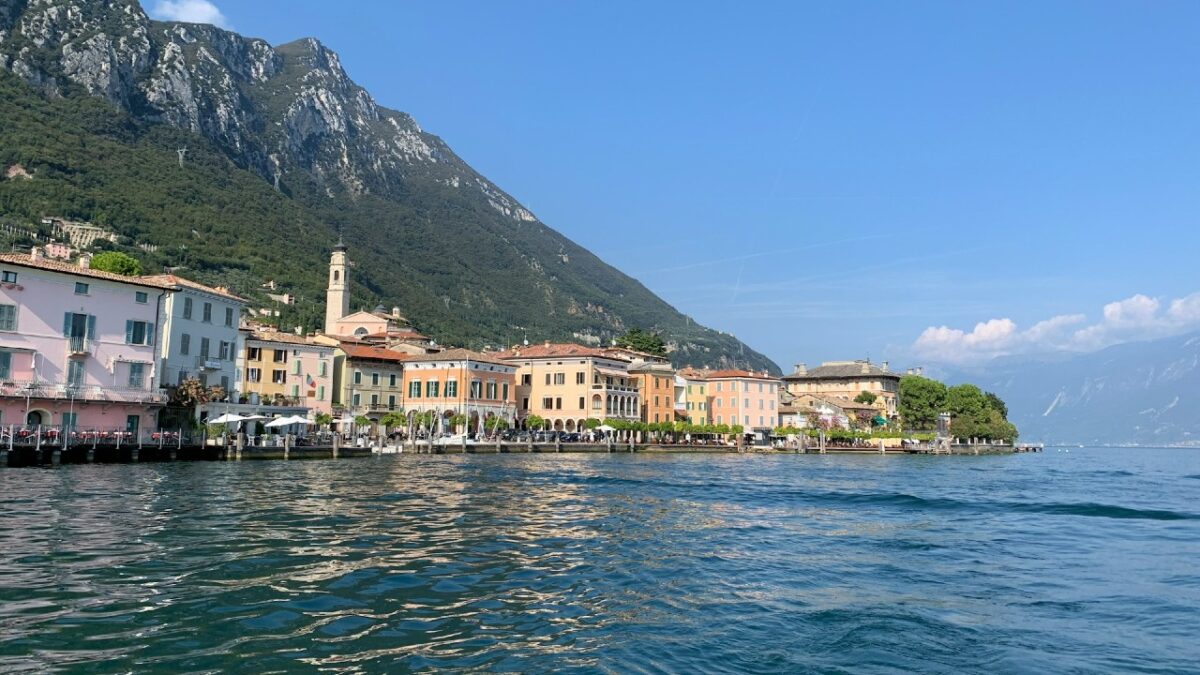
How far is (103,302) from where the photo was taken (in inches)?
1753

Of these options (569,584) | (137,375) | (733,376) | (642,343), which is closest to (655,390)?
(733,376)

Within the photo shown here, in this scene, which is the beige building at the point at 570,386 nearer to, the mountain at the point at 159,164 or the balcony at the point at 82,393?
the balcony at the point at 82,393

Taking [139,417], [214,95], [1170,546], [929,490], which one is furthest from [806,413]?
[214,95]

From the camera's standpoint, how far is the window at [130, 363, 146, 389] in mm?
45688

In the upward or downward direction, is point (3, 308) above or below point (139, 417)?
above

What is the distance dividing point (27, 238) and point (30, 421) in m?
74.8

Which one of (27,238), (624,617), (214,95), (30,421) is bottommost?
(624,617)

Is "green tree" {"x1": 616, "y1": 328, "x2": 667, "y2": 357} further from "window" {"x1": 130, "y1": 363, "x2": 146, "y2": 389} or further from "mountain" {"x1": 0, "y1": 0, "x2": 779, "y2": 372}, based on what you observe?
"window" {"x1": 130, "y1": 363, "x2": 146, "y2": 389}

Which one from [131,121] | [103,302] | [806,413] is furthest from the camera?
[131,121]

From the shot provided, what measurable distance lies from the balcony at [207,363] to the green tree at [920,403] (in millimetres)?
96576

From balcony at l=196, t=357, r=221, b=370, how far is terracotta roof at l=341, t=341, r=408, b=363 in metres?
19.8

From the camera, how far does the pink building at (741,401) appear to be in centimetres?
10644

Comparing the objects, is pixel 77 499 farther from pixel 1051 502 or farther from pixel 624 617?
pixel 1051 502

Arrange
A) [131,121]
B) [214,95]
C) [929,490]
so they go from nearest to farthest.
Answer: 1. [929,490]
2. [131,121]
3. [214,95]
